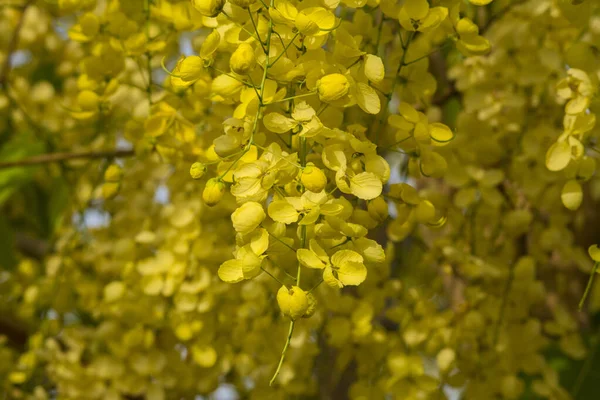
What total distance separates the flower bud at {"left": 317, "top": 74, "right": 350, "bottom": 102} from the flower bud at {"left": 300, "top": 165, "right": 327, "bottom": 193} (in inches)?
1.6

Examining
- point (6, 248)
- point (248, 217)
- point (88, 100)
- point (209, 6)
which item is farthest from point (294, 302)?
point (6, 248)

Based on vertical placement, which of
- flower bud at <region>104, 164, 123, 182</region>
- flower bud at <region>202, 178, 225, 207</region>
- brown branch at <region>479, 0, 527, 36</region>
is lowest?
flower bud at <region>104, 164, 123, 182</region>

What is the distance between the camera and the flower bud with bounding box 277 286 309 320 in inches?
16.6

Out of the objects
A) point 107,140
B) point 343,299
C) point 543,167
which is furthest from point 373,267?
point 107,140

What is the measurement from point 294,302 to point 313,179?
0.21ft

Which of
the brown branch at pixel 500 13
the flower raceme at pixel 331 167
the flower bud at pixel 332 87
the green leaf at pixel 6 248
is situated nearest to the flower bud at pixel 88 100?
the flower raceme at pixel 331 167

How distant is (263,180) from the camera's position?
439 millimetres

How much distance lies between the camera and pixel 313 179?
16.7 inches

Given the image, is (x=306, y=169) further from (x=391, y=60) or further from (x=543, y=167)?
(x=543, y=167)

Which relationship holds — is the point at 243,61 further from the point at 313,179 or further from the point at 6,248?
the point at 6,248

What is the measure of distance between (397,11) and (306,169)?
0.47ft

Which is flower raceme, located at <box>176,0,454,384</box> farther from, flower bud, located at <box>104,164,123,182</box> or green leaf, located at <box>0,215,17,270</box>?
green leaf, located at <box>0,215,17,270</box>

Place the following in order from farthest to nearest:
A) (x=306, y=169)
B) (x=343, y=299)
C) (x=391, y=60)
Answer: (x=343, y=299)
(x=391, y=60)
(x=306, y=169)

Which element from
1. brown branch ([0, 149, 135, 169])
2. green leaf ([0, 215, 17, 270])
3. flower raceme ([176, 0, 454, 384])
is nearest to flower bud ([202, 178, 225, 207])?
flower raceme ([176, 0, 454, 384])
